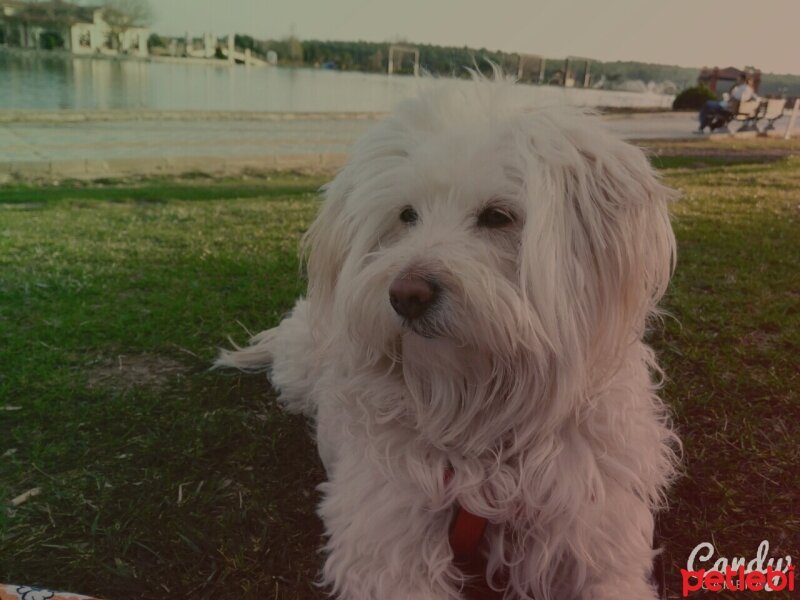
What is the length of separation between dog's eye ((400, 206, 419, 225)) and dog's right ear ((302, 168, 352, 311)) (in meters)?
0.19

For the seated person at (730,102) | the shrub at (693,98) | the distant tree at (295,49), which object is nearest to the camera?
the distant tree at (295,49)

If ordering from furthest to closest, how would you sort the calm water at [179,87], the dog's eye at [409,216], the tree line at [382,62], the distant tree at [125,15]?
the distant tree at [125,15] < the tree line at [382,62] < the calm water at [179,87] < the dog's eye at [409,216]

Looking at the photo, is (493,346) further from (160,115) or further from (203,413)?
(160,115)

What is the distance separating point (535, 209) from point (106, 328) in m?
3.01

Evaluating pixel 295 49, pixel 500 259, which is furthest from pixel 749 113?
pixel 500 259

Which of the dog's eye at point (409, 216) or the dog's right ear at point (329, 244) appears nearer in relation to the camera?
the dog's eye at point (409, 216)

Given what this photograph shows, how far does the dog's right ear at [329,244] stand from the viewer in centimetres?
206

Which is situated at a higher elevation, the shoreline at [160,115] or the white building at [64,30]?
the white building at [64,30]

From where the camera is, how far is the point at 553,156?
1724 millimetres

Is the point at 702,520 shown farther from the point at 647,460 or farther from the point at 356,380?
the point at 356,380

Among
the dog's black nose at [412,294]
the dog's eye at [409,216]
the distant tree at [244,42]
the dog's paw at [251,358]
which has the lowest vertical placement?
the dog's paw at [251,358]

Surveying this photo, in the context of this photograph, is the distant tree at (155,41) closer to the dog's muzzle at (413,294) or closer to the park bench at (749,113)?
the dog's muzzle at (413,294)

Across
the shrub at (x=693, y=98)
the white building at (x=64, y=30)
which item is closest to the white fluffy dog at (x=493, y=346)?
the white building at (x=64, y=30)

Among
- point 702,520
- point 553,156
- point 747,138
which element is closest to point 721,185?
point 747,138
